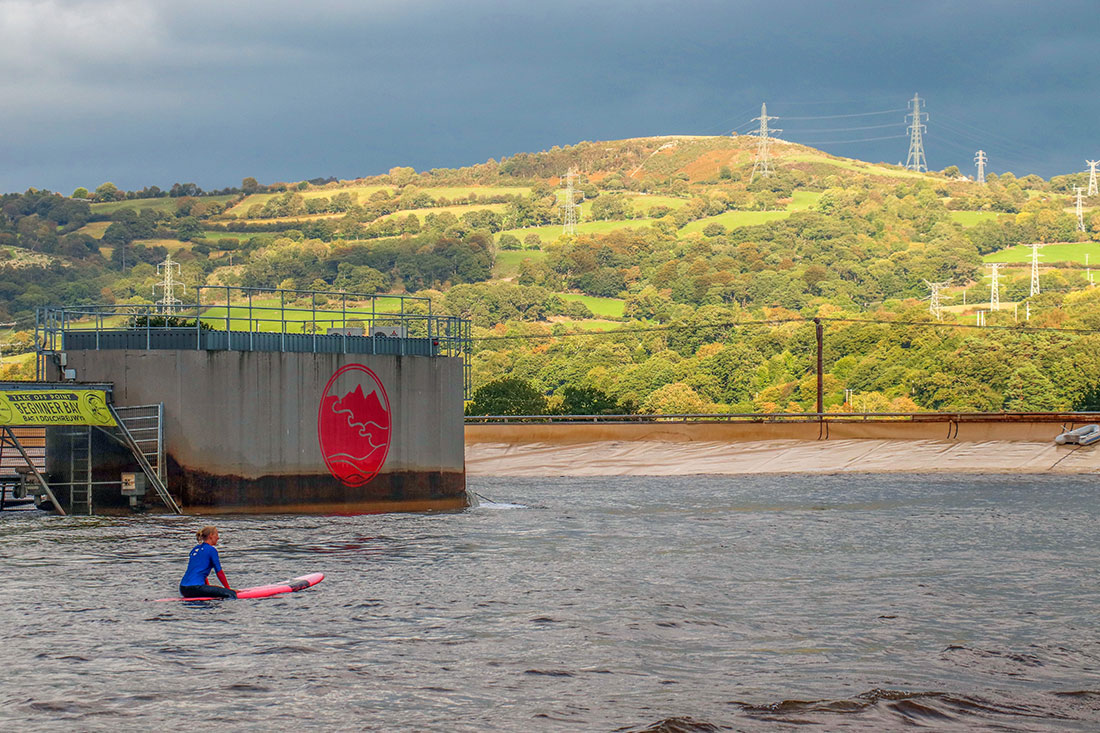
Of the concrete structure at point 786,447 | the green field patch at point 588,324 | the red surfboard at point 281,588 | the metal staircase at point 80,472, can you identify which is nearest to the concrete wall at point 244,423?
the metal staircase at point 80,472

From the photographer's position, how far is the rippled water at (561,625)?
55.5 feet

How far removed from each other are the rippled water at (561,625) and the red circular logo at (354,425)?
1.85 m

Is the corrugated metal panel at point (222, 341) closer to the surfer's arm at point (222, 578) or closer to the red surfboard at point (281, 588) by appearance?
the red surfboard at point (281, 588)

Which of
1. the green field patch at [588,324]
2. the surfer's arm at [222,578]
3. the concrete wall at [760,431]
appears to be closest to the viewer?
the surfer's arm at [222,578]

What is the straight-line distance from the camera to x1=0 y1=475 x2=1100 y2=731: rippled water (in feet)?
55.5

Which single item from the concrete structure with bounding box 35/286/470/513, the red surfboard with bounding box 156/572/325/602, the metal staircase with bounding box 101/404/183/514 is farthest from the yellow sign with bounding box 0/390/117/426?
the red surfboard with bounding box 156/572/325/602

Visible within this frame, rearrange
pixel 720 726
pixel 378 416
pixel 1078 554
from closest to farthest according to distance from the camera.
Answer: pixel 720 726 → pixel 1078 554 → pixel 378 416

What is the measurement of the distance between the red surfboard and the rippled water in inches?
12.4

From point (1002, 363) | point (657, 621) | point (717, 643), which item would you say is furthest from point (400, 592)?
point (1002, 363)

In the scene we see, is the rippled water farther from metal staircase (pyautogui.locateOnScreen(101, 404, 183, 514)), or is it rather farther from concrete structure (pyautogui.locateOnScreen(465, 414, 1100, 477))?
concrete structure (pyautogui.locateOnScreen(465, 414, 1100, 477))

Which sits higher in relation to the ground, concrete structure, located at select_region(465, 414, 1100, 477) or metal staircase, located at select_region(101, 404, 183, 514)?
metal staircase, located at select_region(101, 404, 183, 514)

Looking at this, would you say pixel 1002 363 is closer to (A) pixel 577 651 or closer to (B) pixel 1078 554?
(B) pixel 1078 554

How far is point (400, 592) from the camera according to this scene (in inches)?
1017

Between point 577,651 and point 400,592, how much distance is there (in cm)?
653
